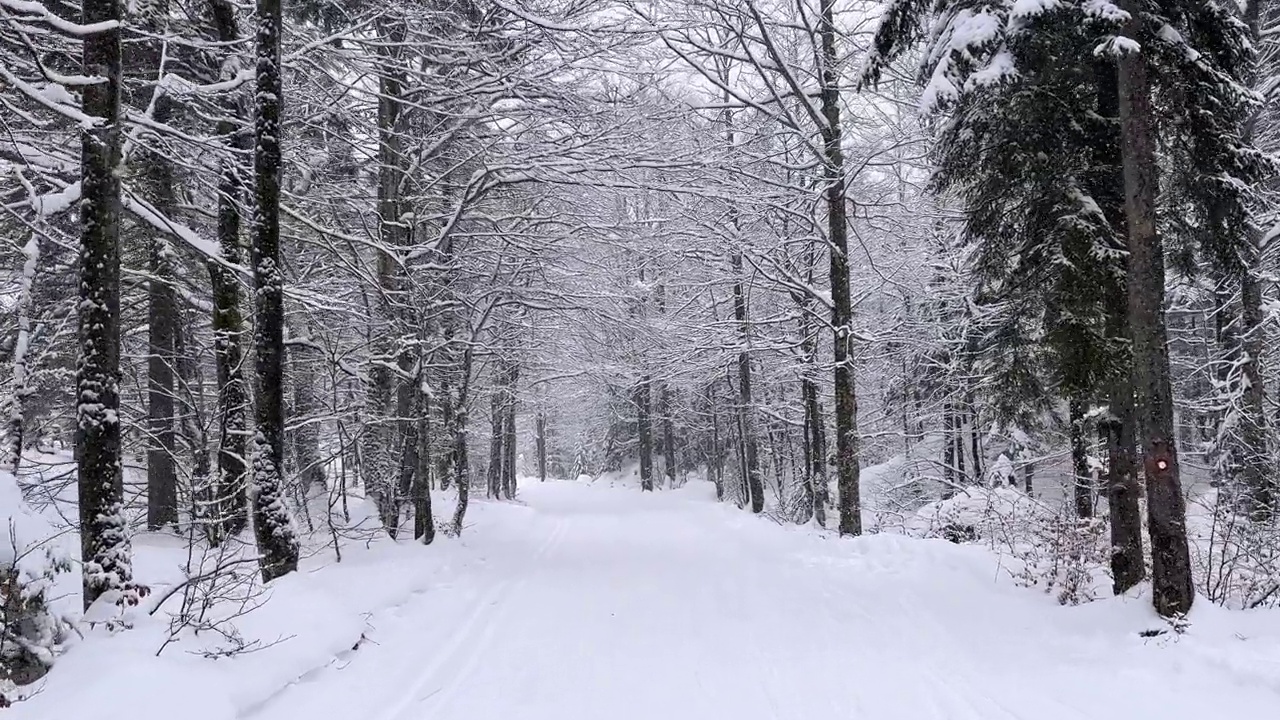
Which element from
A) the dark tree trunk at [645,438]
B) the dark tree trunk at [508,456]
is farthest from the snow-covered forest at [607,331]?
the dark tree trunk at [508,456]

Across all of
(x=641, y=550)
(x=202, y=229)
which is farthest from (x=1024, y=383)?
(x=202, y=229)

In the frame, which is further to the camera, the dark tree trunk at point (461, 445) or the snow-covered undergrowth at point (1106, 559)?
the dark tree trunk at point (461, 445)

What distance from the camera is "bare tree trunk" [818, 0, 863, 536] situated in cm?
→ 1380

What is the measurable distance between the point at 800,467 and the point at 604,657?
101ft

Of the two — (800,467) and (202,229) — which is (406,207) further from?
(800,467)

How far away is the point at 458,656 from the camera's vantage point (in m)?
6.52

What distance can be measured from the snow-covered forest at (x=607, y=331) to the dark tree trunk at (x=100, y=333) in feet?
0.09

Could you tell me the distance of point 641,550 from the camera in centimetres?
1359

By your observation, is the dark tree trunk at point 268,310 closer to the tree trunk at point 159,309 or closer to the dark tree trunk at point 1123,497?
the tree trunk at point 159,309

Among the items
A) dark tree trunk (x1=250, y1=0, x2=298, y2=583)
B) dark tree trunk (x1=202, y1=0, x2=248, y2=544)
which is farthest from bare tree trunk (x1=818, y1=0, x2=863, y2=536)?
dark tree trunk (x1=202, y1=0, x2=248, y2=544)

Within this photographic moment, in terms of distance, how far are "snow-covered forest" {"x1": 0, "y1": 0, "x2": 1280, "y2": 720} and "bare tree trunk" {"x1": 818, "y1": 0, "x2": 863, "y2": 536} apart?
99mm

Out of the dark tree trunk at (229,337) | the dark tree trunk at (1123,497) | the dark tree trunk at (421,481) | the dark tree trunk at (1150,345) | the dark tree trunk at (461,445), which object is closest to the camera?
the dark tree trunk at (1150,345)

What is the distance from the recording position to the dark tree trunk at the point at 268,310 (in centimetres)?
826

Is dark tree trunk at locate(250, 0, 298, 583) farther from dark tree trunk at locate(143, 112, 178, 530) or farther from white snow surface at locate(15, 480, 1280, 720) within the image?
dark tree trunk at locate(143, 112, 178, 530)
